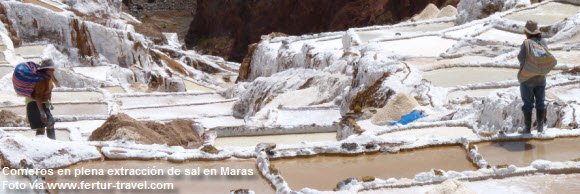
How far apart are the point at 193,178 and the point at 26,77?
3.13 m

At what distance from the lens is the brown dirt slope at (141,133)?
32.3ft

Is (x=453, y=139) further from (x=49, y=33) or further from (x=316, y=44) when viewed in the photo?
(x=49, y=33)

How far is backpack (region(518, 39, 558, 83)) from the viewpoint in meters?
7.35

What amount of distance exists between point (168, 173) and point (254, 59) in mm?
17748

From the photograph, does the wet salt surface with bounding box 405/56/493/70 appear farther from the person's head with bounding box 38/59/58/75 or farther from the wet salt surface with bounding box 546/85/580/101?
the person's head with bounding box 38/59/58/75

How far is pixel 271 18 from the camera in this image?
47688 millimetres

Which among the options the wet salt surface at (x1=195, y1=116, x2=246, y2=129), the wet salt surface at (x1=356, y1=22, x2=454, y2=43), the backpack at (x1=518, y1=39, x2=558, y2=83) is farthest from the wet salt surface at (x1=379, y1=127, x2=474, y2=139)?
the wet salt surface at (x1=356, y1=22, x2=454, y2=43)

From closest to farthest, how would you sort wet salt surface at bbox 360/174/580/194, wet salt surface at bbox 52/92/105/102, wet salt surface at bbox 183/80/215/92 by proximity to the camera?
wet salt surface at bbox 360/174/580/194, wet salt surface at bbox 52/92/105/102, wet salt surface at bbox 183/80/215/92

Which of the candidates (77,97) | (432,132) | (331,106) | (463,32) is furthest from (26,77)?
(463,32)

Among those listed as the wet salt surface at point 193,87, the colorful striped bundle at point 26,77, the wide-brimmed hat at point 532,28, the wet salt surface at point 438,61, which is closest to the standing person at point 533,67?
the wide-brimmed hat at point 532,28

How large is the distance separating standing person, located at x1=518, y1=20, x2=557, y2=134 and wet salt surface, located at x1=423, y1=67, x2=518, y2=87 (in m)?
5.30

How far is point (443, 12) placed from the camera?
2542 centimetres

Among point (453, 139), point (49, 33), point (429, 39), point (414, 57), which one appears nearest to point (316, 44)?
point (429, 39)

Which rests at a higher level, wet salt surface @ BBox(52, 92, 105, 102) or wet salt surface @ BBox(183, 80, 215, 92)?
wet salt surface @ BBox(183, 80, 215, 92)
